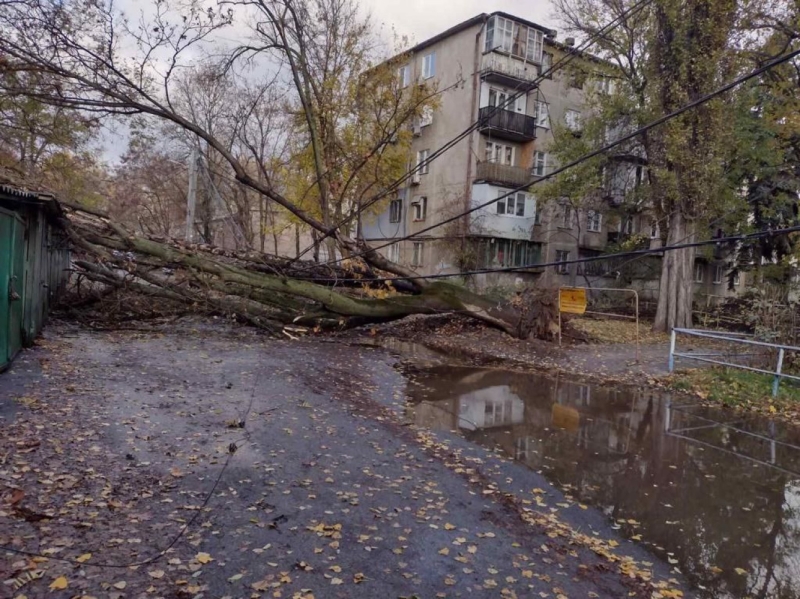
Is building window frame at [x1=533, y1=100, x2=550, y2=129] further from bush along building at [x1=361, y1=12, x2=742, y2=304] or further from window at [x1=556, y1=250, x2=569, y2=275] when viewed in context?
window at [x1=556, y1=250, x2=569, y2=275]

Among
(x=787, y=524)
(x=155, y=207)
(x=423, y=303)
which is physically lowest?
(x=787, y=524)

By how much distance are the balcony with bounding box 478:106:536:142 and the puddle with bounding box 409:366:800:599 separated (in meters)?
22.0

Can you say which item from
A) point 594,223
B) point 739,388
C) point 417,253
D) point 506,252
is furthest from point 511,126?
point 739,388

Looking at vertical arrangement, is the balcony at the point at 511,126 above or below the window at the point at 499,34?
below

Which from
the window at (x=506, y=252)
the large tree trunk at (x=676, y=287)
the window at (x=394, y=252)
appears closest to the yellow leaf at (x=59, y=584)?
the large tree trunk at (x=676, y=287)

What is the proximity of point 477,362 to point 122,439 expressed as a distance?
321 inches

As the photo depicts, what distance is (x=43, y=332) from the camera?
37.0ft

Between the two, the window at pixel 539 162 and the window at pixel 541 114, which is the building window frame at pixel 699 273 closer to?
the window at pixel 539 162

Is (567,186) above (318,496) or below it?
above

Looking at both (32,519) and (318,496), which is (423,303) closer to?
(318,496)

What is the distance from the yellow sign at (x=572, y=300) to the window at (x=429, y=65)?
21460 millimetres

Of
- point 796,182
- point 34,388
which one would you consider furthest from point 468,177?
point 34,388

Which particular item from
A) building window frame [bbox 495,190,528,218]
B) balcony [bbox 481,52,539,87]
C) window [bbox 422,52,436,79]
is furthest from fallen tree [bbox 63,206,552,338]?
window [bbox 422,52,436,79]

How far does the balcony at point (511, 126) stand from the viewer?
95.7 ft
